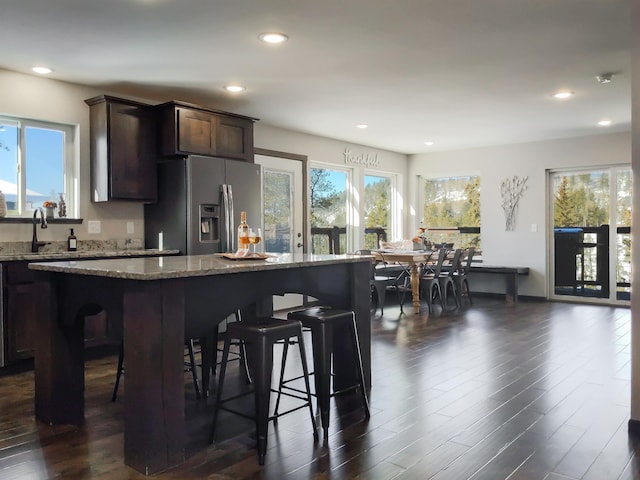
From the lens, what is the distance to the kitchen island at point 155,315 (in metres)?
2.35

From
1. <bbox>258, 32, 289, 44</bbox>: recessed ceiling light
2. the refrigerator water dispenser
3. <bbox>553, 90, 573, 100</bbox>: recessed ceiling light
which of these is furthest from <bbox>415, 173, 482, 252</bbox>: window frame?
<bbox>258, 32, 289, 44</bbox>: recessed ceiling light

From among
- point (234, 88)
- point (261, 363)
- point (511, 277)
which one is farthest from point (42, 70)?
point (511, 277)

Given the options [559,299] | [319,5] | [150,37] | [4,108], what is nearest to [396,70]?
[319,5]

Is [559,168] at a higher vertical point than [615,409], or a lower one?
higher

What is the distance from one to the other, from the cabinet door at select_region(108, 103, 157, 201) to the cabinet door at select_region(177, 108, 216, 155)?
33cm

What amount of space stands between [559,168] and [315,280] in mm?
6034

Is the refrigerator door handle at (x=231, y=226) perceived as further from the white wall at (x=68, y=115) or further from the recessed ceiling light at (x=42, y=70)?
the recessed ceiling light at (x=42, y=70)

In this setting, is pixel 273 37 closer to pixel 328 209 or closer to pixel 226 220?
pixel 226 220

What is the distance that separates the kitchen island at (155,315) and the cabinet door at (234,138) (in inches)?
103

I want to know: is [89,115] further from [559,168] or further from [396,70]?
[559,168]

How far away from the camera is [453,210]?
9008 millimetres

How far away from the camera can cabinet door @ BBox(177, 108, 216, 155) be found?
4.95 meters

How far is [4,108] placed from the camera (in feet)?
14.5

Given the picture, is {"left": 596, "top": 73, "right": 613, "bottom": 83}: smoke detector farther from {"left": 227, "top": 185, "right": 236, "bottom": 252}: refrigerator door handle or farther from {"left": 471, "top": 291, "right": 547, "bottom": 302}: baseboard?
{"left": 471, "top": 291, "right": 547, "bottom": 302}: baseboard
